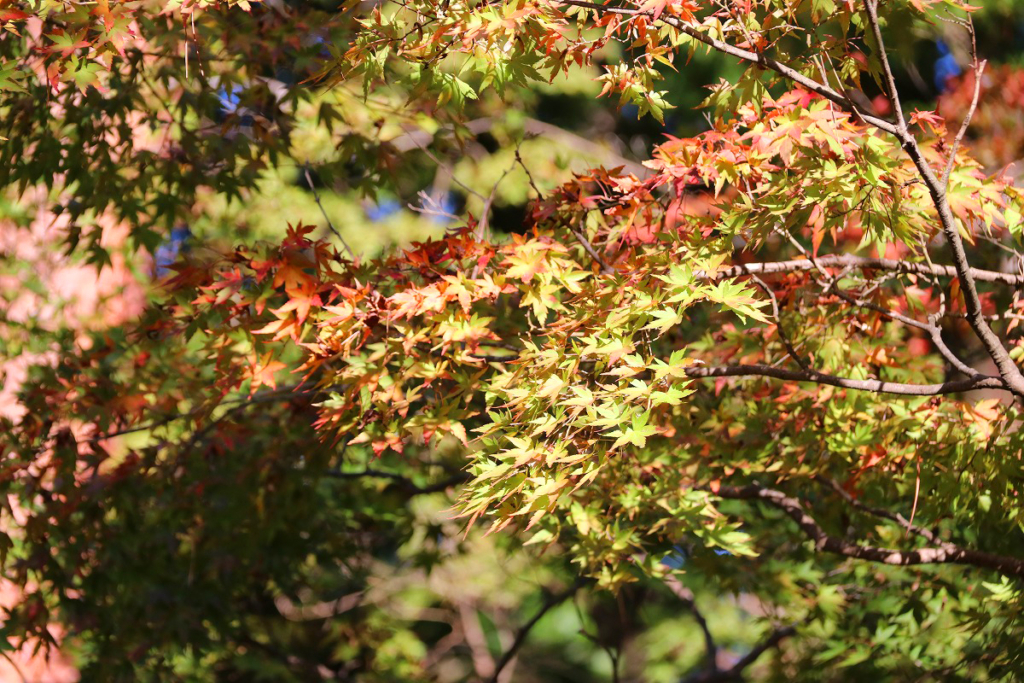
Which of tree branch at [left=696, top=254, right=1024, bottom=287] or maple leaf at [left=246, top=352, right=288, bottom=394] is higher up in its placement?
tree branch at [left=696, top=254, right=1024, bottom=287]

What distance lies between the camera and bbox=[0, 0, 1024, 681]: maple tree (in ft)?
8.11

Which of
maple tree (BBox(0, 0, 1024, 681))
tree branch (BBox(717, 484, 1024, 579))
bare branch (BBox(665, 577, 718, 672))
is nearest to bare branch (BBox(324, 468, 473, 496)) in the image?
maple tree (BBox(0, 0, 1024, 681))

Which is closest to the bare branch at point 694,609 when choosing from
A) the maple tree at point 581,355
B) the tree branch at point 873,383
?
the maple tree at point 581,355

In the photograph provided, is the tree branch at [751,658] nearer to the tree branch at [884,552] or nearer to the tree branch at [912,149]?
the tree branch at [884,552]

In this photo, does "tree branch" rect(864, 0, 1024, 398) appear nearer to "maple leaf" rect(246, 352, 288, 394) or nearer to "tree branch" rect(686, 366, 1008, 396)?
"tree branch" rect(686, 366, 1008, 396)

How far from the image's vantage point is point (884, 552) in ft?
10.1

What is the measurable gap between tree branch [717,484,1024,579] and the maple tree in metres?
0.02

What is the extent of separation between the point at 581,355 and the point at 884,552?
1.39m

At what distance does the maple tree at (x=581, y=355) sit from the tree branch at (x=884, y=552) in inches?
0.6

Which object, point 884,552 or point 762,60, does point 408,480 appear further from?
point 762,60


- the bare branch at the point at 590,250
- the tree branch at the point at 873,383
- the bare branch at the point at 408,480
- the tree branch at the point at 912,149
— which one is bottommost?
the bare branch at the point at 408,480

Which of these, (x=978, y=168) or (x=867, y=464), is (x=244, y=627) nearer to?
(x=867, y=464)

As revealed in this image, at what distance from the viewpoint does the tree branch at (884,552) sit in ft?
9.56

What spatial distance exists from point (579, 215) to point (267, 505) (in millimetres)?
1978
